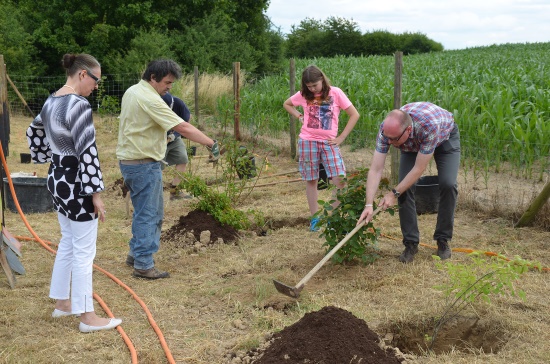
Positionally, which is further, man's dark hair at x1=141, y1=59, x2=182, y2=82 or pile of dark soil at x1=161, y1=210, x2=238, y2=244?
pile of dark soil at x1=161, y1=210, x2=238, y2=244

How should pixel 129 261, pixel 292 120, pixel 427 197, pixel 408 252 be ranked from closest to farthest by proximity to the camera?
pixel 408 252 → pixel 129 261 → pixel 427 197 → pixel 292 120

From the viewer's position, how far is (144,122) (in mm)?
4918

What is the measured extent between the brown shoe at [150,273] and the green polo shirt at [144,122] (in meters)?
0.98

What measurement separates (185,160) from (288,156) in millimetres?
3711

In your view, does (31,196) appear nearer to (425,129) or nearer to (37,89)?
(425,129)

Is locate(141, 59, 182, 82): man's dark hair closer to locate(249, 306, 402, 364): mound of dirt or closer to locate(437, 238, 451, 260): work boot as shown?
locate(249, 306, 402, 364): mound of dirt

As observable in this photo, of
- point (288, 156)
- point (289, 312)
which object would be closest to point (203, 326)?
point (289, 312)

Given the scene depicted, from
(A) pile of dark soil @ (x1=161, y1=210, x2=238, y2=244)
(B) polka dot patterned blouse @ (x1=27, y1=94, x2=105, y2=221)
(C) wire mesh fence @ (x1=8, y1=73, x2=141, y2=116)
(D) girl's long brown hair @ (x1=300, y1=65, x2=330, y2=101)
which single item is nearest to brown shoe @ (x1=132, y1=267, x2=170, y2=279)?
(A) pile of dark soil @ (x1=161, y1=210, x2=238, y2=244)

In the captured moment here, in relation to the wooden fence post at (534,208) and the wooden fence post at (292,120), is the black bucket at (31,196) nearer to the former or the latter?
the wooden fence post at (292,120)

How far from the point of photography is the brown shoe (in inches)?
209

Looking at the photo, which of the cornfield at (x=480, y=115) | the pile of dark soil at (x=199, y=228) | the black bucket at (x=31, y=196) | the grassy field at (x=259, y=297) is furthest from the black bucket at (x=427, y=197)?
the black bucket at (x=31, y=196)

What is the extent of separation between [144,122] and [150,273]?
1290 mm

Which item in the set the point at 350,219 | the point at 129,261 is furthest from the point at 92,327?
the point at 350,219

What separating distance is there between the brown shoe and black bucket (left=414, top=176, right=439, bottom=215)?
3107mm
